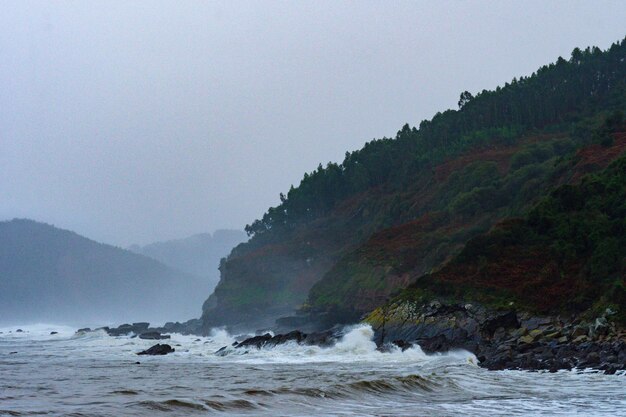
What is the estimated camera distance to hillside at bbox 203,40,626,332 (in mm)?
68750

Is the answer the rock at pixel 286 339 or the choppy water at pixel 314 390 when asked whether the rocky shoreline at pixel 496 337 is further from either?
the choppy water at pixel 314 390

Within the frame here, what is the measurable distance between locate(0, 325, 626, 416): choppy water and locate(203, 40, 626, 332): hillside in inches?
1190

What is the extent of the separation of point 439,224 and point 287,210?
60816mm

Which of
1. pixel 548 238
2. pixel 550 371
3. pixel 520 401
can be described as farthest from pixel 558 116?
pixel 520 401

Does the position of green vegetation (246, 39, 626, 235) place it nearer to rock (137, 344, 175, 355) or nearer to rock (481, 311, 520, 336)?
rock (137, 344, 175, 355)

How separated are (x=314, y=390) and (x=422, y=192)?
74037 millimetres

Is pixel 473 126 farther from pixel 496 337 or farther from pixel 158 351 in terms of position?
pixel 496 337

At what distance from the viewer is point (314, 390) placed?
79.3 feet

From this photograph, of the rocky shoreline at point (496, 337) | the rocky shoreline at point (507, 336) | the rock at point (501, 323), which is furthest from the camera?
the rock at point (501, 323)

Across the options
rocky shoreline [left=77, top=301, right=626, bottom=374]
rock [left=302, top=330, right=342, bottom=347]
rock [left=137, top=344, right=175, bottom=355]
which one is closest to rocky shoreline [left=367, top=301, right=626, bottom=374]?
rocky shoreline [left=77, top=301, right=626, bottom=374]

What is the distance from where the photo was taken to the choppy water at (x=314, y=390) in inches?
789

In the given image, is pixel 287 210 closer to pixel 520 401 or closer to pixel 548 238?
pixel 548 238

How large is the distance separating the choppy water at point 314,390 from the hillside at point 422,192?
30.2 metres

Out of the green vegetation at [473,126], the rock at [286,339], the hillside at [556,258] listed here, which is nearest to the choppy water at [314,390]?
the hillside at [556,258]
